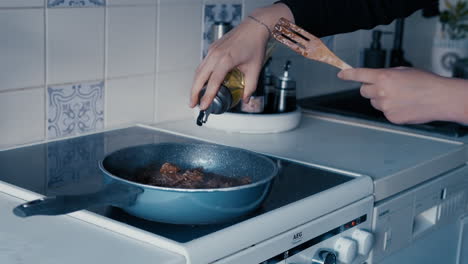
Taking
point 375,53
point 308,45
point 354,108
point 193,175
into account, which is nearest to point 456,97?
point 308,45

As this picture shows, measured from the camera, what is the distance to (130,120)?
5.36 ft

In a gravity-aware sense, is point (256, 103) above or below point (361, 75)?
below

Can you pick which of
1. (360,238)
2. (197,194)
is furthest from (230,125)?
(197,194)

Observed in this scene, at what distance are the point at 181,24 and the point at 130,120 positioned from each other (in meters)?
0.26

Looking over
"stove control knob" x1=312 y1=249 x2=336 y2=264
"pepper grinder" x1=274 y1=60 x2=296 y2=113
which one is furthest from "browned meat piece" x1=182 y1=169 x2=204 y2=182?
"pepper grinder" x1=274 y1=60 x2=296 y2=113

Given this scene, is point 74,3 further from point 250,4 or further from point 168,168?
point 250,4

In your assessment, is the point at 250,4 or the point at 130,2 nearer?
the point at 130,2

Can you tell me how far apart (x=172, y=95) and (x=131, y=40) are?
7.8 inches

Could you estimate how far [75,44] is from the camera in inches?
57.2

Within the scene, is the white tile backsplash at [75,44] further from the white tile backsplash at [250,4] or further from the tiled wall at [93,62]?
the white tile backsplash at [250,4]

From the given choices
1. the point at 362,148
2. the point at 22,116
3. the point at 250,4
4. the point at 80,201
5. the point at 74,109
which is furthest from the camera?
the point at 250,4

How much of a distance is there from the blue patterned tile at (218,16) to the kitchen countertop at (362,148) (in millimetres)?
210

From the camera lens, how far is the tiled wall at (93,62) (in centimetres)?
136

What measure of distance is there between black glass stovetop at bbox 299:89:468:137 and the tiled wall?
35 cm
